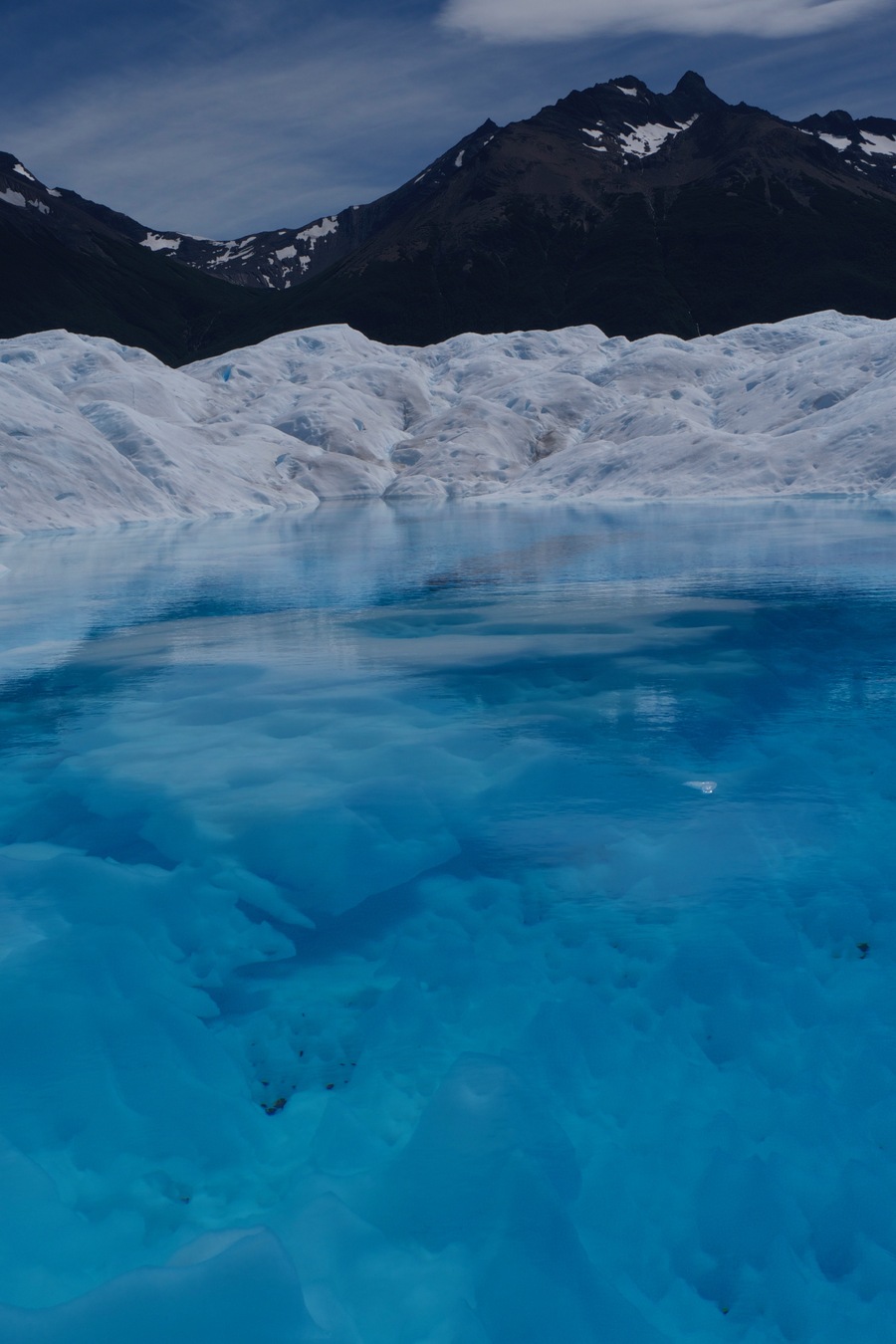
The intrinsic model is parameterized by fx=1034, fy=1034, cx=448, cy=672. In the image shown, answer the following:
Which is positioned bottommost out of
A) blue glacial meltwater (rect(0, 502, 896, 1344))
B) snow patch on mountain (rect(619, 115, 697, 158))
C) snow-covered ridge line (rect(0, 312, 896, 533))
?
blue glacial meltwater (rect(0, 502, 896, 1344))

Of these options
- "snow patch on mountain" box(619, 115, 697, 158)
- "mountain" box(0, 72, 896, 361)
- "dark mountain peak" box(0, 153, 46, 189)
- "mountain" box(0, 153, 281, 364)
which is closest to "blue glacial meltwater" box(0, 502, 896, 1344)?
"mountain" box(0, 72, 896, 361)

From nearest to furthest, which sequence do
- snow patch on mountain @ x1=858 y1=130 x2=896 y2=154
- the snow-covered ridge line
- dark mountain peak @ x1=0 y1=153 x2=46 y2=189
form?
the snow-covered ridge line
snow patch on mountain @ x1=858 y1=130 x2=896 y2=154
dark mountain peak @ x1=0 y1=153 x2=46 y2=189

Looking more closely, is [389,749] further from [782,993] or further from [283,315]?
[283,315]

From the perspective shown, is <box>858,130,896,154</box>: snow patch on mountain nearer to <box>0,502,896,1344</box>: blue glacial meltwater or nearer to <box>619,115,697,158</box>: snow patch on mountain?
<box>619,115,697,158</box>: snow patch on mountain

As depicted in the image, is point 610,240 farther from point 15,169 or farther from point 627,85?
point 15,169

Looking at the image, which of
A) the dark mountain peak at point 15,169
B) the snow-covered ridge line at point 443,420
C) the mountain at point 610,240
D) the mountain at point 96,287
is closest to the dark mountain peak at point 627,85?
the mountain at point 610,240

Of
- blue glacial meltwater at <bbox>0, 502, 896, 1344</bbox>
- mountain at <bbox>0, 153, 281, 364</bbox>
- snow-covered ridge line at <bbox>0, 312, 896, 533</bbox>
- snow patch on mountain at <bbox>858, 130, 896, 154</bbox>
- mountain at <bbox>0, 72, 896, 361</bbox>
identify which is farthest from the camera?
snow patch on mountain at <bbox>858, 130, 896, 154</bbox>

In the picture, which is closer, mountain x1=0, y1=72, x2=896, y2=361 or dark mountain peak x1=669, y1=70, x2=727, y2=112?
mountain x1=0, y1=72, x2=896, y2=361
